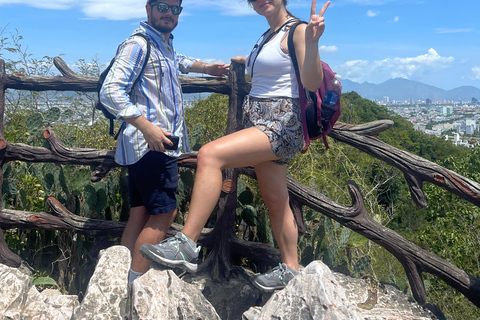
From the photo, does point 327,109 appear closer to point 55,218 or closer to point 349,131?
point 349,131

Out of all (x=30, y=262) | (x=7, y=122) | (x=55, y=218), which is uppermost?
(x=7, y=122)

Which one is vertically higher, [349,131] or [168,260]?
[349,131]

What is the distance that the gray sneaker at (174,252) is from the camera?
2098 mm

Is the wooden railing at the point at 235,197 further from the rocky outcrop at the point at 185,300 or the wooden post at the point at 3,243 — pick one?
the rocky outcrop at the point at 185,300

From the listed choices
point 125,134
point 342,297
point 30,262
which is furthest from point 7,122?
point 342,297

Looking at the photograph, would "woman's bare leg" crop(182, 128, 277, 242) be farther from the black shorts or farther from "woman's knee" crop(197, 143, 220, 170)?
the black shorts

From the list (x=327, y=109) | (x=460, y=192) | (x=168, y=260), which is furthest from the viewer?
(x=460, y=192)

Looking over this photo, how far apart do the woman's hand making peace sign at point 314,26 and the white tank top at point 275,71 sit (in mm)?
207

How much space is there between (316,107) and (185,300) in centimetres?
111

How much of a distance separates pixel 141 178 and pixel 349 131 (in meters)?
1.28

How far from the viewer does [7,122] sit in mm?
4695

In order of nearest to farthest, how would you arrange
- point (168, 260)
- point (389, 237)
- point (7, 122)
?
point (168, 260) → point (389, 237) → point (7, 122)

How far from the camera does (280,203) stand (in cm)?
250

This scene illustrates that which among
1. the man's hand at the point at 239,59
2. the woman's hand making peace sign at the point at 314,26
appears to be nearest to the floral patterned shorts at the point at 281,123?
the woman's hand making peace sign at the point at 314,26
